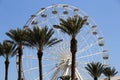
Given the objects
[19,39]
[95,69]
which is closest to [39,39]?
[19,39]

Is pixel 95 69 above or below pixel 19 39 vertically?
below

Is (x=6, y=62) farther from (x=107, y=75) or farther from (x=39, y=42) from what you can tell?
(x=107, y=75)

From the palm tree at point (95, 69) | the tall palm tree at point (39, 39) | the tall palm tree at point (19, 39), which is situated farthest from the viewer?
the palm tree at point (95, 69)

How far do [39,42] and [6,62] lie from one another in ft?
31.0

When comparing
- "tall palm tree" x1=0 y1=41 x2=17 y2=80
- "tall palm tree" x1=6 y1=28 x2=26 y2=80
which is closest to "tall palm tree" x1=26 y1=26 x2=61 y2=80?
"tall palm tree" x1=6 y1=28 x2=26 y2=80

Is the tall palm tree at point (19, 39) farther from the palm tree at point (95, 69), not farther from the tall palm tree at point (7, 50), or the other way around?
the palm tree at point (95, 69)

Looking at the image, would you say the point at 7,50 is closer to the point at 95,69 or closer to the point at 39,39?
the point at 39,39

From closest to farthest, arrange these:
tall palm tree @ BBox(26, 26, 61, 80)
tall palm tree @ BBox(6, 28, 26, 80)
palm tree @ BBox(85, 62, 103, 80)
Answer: tall palm tree @ BBox(26, 26, 61, 80), tall palm tree @ BBox(6, 28, 26, 80), palm tree @ BBox(85, 62, 103, 80)

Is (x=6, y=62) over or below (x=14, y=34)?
below

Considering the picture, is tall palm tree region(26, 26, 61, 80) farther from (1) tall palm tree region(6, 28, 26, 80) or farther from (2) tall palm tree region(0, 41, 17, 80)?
(2) tall palm tree region(0, 41, 17, 80)

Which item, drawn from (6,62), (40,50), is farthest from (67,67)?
(40,50)

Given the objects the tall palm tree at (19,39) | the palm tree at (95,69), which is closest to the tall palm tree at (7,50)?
the tall palm tree at (19,39)

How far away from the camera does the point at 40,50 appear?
4675 centimetres

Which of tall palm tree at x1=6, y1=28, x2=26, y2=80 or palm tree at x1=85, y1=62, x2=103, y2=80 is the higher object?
tall palm tree at x1=6, y1=28, x2=26, y2=80
